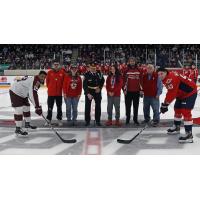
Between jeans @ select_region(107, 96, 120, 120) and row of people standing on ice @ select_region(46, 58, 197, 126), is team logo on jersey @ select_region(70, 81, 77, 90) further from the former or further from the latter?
jeans @ select_region(107, 96, 120, 120)

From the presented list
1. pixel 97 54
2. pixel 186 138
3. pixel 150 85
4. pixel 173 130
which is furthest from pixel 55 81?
pixel 186 138

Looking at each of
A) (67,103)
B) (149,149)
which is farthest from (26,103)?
(149,149)

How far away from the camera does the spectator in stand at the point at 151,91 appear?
5090 mm

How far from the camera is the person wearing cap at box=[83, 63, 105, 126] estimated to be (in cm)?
510

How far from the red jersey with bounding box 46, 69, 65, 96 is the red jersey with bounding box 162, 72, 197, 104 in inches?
58.9

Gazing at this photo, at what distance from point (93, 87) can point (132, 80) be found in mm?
458

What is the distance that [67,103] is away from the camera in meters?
5.26

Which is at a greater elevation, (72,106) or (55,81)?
(55,81)

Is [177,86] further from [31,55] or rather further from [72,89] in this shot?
[31,55]

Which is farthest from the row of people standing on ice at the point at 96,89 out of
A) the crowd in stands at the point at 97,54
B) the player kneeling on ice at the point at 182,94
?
the player kneeling on ice at the point at 182,94

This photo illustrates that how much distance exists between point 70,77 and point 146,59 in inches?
35.8

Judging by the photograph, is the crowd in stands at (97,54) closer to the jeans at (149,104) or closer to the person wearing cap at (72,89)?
the person wearing cap at (72,89)

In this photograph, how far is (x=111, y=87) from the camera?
5168 mm

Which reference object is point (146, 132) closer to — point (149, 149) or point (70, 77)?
point (149, 149)
